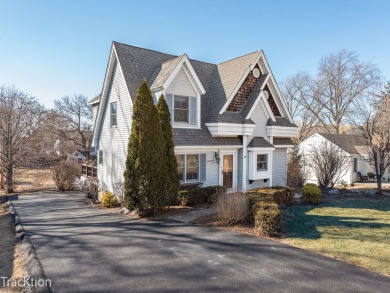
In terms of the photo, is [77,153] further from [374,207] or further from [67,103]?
[374,207]

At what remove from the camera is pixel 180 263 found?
6.31 m

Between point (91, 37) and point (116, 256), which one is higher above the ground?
point (91, 37)

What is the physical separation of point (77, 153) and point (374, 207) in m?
45.4

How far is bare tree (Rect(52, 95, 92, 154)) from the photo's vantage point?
41312 millimetres

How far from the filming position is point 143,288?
16.8ft

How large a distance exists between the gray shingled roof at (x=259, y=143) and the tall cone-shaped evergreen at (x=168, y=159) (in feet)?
19.0

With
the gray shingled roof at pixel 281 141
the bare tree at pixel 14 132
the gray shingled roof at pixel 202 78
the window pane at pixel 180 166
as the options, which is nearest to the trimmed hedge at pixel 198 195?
the window pane at pixel 180 166

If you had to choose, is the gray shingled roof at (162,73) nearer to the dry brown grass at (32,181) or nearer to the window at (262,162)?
the window at (262,162)

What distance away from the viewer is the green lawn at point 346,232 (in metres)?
6.71

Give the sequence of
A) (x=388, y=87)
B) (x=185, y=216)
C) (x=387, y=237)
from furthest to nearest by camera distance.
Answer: (x=388, y=87) < (x=185, y=216) < (x=387, y=237)

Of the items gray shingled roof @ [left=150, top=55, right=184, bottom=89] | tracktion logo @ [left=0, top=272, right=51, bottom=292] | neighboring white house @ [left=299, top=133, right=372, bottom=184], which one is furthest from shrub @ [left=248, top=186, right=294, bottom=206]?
neighboring white house @ [left=299, top=133, right=372, bottom=184]

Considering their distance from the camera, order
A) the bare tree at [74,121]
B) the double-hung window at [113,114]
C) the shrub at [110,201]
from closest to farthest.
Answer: the shrub at [110,201], the double-hung window at [113,114], the bare tree at [74,121]

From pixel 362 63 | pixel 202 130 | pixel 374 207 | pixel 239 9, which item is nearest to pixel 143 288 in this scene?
pixel 202 130

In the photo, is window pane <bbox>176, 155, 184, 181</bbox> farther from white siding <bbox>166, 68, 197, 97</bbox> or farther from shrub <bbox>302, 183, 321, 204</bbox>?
shrub <bbox>302, 183, 321, 204</bbox>
